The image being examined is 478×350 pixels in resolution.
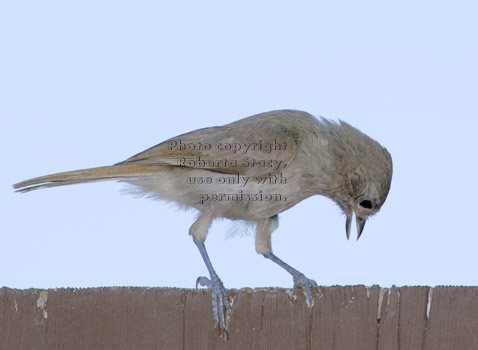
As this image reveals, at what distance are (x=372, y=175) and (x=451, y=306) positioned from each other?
2319 millimetres

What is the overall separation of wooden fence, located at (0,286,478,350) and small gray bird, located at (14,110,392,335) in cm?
173

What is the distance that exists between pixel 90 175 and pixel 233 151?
1.13m

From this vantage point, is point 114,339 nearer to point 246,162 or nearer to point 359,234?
point 246,162

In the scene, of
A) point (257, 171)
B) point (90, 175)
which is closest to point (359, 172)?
point (257, 171)

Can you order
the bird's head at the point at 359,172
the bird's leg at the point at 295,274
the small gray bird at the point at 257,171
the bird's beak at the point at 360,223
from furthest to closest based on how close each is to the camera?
1. the bird's beak at the point at 360,223
2. the bird's head at the point at 359,172
3. the small gray bird at the point at 257,171
4. the bird's leg at the point at 295,274

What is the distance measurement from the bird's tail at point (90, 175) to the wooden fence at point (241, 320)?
5.65ft

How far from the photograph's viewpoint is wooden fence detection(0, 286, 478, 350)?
353 centimetres

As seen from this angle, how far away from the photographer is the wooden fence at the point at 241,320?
3.53 meters

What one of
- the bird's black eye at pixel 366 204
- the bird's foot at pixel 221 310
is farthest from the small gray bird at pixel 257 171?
the bird's foot at pixel 221 310

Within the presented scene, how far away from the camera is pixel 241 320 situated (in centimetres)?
360

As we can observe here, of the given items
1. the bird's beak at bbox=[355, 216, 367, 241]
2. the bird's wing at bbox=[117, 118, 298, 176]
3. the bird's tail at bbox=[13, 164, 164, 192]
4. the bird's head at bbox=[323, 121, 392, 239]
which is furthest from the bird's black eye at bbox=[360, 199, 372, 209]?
the bird's tail at bbox=[13, 164, 164, 192]

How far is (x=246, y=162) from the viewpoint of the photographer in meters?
5.64

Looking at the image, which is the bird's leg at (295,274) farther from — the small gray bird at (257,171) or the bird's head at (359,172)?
the bird's head at (359,172)

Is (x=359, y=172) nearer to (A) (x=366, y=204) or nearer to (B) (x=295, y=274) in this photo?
(A) (x=366, y=204)
